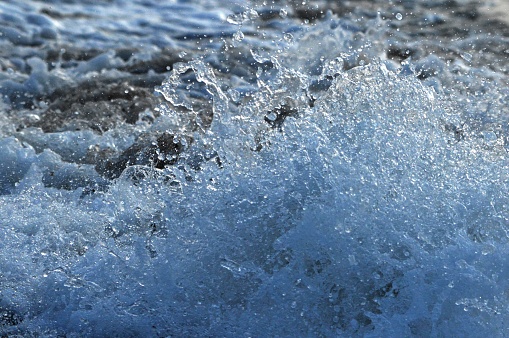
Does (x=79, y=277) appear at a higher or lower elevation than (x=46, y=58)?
lower

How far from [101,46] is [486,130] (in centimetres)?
289

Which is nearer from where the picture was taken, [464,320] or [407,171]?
[464,320]

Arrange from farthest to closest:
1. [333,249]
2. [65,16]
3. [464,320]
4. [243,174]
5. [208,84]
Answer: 1. [65,16]
2. [208,84]
3. [243,174]
4. [333,249]
5. [464,320]

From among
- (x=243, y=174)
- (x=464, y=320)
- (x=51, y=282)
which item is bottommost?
(x=51, y=282)

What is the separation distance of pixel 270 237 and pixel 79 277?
0.58m

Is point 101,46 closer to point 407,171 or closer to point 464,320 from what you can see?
point 407,171

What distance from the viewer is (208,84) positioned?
8.69 feet

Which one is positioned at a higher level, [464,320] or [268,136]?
[268,136]

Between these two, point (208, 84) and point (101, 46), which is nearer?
point (208, 84)

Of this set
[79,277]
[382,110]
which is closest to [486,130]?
[382,110]

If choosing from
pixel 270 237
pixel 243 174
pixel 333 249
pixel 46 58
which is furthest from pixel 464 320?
pixel 46 58

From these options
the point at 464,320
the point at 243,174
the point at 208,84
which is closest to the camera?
Answer: the point at 464,320

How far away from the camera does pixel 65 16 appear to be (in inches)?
212

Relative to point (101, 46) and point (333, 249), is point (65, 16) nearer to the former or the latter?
point (101, 46)
